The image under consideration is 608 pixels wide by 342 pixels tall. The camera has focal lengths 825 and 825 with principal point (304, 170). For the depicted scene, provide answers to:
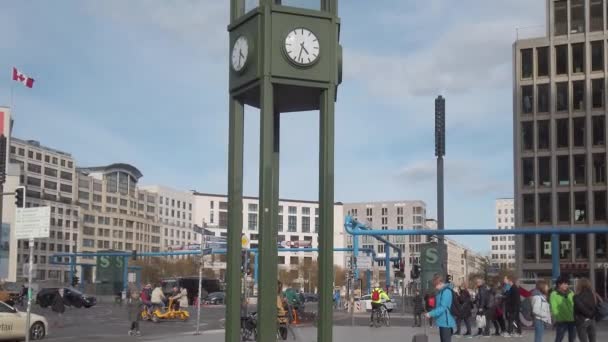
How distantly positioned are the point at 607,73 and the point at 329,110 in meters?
66.1

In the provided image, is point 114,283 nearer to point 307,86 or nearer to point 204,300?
point 204,300

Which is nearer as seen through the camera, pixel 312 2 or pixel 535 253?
pixel 312 2

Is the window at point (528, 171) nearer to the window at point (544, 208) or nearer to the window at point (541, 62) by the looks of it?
the window at point (544, 208)

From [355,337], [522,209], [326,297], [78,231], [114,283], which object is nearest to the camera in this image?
[326,297]

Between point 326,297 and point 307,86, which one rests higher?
point 307,86

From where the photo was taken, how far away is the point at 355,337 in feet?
86.3

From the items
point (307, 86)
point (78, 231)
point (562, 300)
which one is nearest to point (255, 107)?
point (307, 86)

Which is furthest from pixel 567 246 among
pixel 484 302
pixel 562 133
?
pixel 484 302

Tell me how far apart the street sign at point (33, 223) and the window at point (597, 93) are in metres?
65.5

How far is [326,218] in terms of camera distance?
1316 cm

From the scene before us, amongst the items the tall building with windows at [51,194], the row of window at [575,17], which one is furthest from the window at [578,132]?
the tall building with windows at [51,194]

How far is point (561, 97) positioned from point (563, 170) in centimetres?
678

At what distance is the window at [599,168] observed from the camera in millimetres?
73125

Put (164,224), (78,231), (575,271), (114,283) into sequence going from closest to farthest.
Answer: (575,271) → (114,283) → (78,231) → (164,224)
